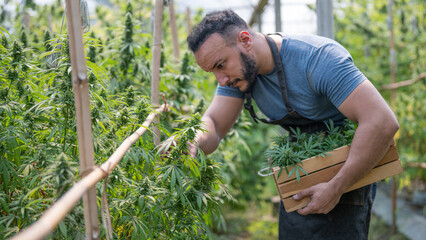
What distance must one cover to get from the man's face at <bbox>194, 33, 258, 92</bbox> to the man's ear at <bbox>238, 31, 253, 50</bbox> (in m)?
0.03

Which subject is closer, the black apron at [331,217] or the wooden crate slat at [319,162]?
the wooden crate slat at [319,162]

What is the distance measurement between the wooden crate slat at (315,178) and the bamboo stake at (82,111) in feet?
3.38

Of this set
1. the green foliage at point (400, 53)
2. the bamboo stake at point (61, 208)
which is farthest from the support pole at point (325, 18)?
the bamboo stake at point (61, 208)

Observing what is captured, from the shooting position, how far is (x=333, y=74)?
1779 mm

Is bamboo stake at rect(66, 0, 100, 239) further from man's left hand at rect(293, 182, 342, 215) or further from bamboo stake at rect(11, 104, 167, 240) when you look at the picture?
man's left hand at rect(293, 182, 342, 215)

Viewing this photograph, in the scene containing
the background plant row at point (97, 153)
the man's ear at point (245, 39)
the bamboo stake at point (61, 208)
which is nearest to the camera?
the bamboo stake at point (61, 208)

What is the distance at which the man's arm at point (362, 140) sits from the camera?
1.71 meters

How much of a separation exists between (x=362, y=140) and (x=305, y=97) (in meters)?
0.37

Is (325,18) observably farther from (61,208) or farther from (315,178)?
(61,208)

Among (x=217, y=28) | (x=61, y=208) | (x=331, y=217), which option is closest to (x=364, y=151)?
(x=331, y=217)

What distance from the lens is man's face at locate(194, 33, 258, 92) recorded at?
192cm

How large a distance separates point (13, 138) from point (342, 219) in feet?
5.43

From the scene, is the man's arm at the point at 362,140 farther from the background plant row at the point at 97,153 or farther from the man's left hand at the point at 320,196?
the background plant row at the point at 97,153

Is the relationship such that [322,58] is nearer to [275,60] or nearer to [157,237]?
[275,60]
